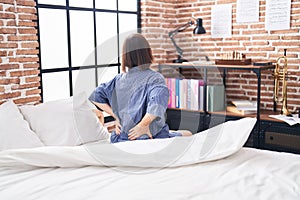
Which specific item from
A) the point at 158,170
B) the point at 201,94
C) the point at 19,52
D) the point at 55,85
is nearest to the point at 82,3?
the point at 55,85

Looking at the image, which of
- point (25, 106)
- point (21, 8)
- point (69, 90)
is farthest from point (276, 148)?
point (21, 8)


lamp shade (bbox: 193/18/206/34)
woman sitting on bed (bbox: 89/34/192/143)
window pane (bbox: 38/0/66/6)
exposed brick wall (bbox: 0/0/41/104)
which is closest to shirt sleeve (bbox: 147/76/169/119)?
woman sitting on bed (bbox: 89/34/192/143)

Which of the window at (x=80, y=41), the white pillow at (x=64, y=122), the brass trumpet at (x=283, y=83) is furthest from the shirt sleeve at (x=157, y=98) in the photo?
the brass trumpet at (x=283, y=83)

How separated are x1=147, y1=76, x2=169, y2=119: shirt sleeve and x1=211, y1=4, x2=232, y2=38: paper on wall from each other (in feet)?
5.86

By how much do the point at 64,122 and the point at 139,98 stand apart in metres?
0.58

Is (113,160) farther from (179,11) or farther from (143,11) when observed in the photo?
(179,11)

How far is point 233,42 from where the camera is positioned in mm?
4117

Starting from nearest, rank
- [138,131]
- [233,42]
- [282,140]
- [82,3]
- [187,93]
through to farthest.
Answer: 1. [138,131]
2. [282,140]
3. [82,3]
4. [187,93]
5. [233,42]

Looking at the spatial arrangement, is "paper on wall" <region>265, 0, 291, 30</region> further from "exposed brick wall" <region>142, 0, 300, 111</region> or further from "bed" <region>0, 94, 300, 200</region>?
"bed" <region>0, 94, 300, 200</region>

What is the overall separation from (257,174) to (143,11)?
272 cm

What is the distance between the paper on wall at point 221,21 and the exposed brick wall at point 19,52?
1.98 metres

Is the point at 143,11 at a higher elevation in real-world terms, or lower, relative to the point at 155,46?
higher

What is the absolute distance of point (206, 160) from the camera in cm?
206

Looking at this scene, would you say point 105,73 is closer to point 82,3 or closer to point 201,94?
point 82,3
